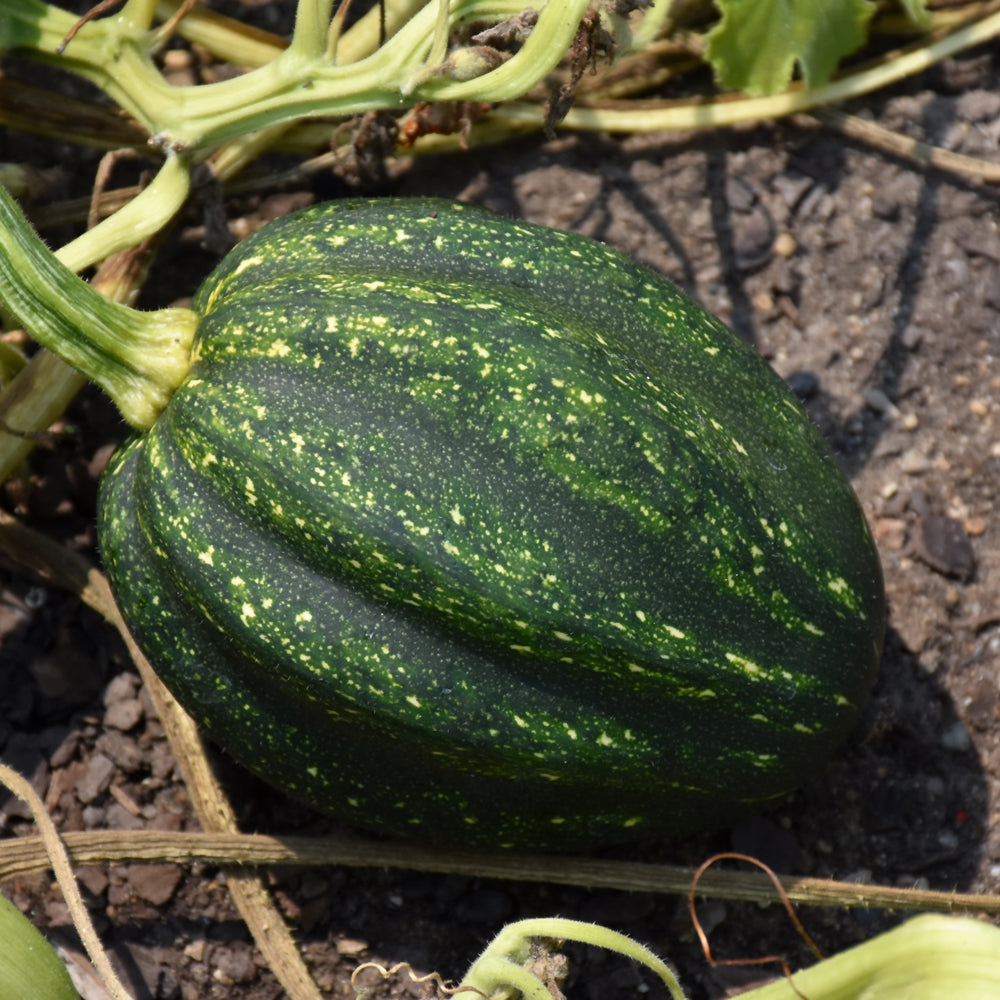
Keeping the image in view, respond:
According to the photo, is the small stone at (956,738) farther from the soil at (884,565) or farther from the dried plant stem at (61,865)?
the dried plant stem at (61,865)

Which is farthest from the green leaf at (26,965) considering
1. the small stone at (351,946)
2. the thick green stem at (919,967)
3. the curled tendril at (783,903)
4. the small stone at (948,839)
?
the small stone at (948,839)

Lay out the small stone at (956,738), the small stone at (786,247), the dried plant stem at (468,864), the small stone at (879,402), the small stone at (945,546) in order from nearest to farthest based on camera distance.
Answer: the dried plant stem at (468,864), the small stone at (956,738), the small stone at (945,546), the small stone at (879,402), the small stone at (786,247)

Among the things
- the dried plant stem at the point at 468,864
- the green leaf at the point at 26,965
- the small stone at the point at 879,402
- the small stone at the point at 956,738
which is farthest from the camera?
the small stone at the point at 879,402

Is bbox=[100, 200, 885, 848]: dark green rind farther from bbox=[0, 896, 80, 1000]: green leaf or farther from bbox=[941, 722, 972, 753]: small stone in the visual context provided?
bbox=[941, 722, 972, 753]: small stone

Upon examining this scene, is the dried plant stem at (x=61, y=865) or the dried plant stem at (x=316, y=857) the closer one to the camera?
the dried plant stem at (x=61, y=865)

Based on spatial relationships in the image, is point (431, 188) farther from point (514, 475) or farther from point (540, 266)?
point (514, 475)

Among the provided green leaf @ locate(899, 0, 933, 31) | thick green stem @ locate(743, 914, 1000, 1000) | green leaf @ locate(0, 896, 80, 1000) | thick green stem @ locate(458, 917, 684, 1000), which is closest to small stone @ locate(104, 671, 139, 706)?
green leaf @ locate(0, 896, 80, 1000)

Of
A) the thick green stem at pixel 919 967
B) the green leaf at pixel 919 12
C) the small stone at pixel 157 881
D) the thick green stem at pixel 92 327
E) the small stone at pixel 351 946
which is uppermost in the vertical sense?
the green leaf at pixel 919 12
